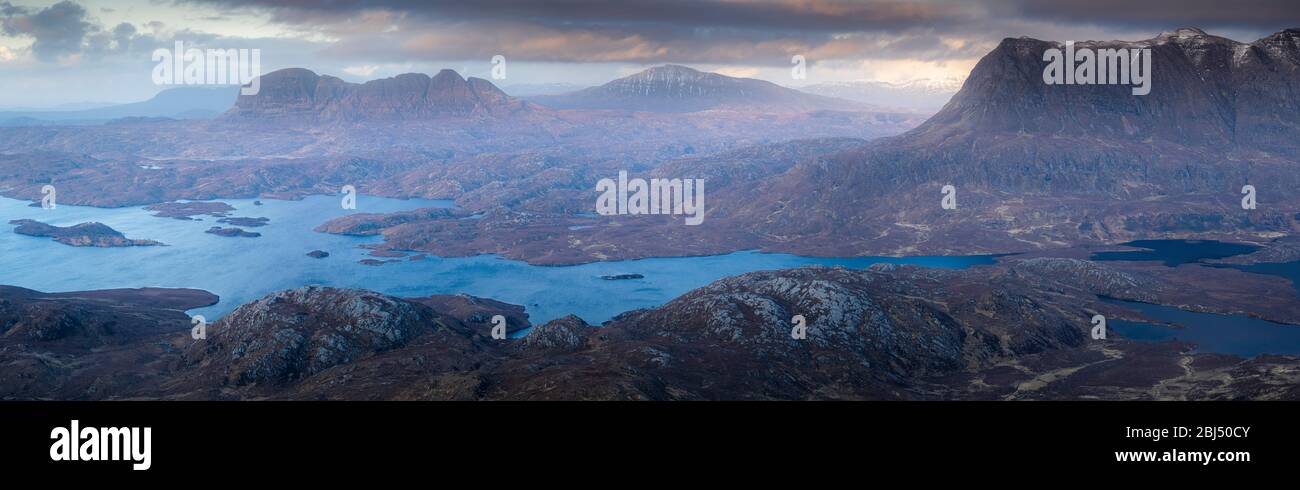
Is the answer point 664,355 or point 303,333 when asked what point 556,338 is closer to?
point 664,355

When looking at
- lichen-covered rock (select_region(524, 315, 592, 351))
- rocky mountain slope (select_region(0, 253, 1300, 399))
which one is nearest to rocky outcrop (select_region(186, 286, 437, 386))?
rocky mountain slope (select_region(0, 253, 1300, 399))

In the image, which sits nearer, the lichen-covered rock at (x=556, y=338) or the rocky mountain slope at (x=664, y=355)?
the rocky mountain slope at (x=664, y=355)

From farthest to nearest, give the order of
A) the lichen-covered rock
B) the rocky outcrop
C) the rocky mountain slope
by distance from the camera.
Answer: the lichen-covered rock
the rocky outcrop
the rocky mountain slope

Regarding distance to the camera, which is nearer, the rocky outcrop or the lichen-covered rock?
the rocky outcrop

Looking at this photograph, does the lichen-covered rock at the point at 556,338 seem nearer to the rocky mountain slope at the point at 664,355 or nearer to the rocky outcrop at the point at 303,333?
the rocky mountain slope at the point at 664,355

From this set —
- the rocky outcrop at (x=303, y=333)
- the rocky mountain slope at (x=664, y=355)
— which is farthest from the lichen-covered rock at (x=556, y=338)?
the rocky outcrop at (x=303, y=333)

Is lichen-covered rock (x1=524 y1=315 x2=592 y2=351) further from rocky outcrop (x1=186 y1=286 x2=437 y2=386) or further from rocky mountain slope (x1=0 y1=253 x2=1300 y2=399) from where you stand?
rocky outcrop (x1=186 y1=286 x2=437 y2=386)

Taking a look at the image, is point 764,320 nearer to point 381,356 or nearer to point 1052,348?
point 1052,348
